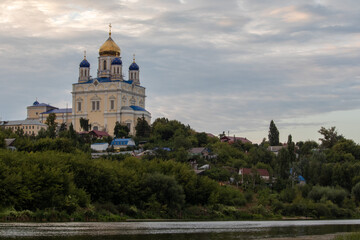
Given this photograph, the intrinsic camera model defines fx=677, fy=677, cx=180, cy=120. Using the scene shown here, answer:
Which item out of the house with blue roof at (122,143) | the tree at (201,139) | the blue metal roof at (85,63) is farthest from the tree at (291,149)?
the blue metal roof at (85,63)

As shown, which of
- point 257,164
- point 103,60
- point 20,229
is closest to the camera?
point 20,229

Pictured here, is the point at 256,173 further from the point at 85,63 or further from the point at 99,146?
the point at 85,63

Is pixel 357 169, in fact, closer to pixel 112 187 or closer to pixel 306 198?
pixel 306 198

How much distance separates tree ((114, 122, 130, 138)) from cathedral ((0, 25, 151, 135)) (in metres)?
3.61

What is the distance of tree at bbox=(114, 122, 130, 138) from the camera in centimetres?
Result: 9788

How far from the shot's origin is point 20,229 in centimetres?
3066

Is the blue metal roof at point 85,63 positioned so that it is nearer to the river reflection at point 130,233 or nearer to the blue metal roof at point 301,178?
the blue metal roof at point 301,178

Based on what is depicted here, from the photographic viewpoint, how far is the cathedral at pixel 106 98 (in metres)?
104

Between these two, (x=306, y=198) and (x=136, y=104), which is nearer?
A: (x=306, y=198)

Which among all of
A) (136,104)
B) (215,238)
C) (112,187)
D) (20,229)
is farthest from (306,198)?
(136,104)

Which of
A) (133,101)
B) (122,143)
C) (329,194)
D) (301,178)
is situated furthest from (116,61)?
(329,194)

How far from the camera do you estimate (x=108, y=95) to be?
105250mm

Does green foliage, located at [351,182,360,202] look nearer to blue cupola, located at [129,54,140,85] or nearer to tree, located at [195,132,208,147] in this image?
tree, located at [195,132,208,147]

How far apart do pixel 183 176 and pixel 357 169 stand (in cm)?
2314
